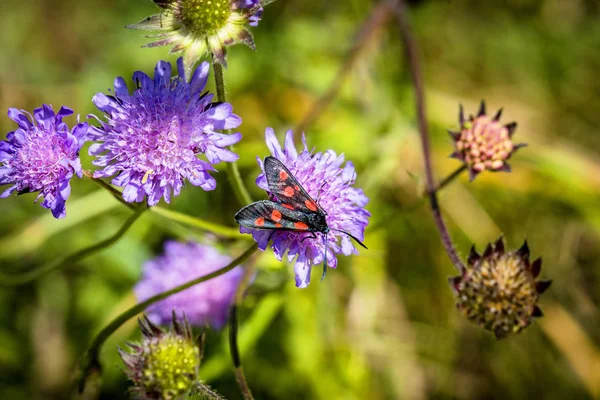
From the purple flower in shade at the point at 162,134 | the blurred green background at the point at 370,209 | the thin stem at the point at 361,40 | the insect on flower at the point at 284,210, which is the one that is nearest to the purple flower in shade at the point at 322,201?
the insect on flower at the point at 284,210

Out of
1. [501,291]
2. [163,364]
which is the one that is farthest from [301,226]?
[501,291]

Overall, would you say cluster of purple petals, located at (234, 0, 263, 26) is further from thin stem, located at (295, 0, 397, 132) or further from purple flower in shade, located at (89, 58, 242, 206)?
thin stem, located at (295, 0, 397, 132)

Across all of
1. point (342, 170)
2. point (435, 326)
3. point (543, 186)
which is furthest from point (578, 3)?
point (342, 170)

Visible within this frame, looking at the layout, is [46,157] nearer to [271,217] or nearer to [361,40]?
[271,217]

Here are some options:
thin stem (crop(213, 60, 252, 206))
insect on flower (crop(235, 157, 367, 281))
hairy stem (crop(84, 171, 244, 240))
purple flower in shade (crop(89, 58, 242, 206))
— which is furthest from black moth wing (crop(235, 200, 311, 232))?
hairy stem (crop(84, 171, 244, 240))

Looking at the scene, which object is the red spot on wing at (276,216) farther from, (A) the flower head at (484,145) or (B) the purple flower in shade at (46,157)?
(A) the flower head at (484,145)

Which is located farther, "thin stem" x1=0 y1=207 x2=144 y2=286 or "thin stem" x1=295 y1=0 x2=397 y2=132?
"thin stem" x1=295 y1=0 x2=397 y2=132
